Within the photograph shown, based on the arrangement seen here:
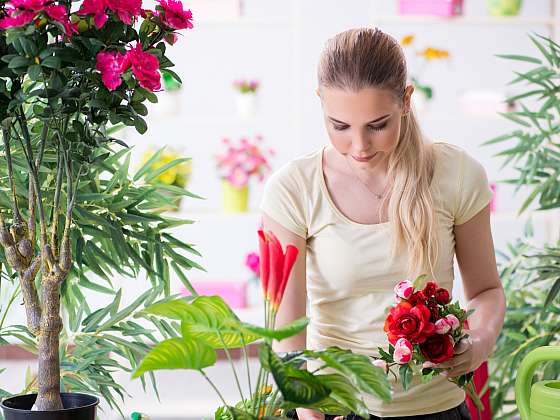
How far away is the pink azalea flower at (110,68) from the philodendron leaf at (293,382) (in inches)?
17.6

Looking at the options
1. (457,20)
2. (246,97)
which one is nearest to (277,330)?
(246,97)

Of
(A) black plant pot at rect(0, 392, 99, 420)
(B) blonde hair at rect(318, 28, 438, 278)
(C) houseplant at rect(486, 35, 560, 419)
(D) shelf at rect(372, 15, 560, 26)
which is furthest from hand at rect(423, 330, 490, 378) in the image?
(D) shelf at rect(372, 15, 560, 26)

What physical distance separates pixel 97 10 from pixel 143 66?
3.9 inches

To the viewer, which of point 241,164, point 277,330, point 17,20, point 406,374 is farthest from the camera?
point 241,164

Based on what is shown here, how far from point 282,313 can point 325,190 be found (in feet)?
0.85

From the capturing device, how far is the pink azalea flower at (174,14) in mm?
1280

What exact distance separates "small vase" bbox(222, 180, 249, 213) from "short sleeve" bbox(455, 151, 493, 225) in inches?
108

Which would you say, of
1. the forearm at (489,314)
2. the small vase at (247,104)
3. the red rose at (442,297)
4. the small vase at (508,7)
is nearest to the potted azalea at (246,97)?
the small vase at (247,104)

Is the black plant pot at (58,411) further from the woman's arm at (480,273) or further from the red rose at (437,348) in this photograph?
the woman's arm at (480,273)

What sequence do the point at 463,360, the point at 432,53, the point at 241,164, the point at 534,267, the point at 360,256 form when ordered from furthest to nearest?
the point at 432,53 → the point at 241,164 → the point at 534,267 → the point at 360,256 → the point at 463,360

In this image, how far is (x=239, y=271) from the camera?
518 cm

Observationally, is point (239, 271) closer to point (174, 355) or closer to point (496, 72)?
point (496, 72)

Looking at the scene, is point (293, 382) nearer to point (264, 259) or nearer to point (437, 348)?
point (264, 259)

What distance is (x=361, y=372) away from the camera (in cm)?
104
